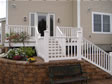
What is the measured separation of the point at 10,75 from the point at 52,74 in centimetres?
176

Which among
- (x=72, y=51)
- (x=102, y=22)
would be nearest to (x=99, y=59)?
(x=72, y=51)

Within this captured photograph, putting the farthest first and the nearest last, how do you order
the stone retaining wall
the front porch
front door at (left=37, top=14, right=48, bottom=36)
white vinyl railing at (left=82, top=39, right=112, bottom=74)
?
front door at (left=37, top=14, right=48, bottom=36) → white vinyl railing at (left=82, top=39, right=112, bottom=74) → the front porch → the stone retaining wall

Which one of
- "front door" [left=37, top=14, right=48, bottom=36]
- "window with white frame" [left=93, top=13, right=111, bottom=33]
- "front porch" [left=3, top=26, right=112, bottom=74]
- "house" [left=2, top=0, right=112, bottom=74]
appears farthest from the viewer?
"window with white frame" [left=93, top=13, right=111, bottom=33]

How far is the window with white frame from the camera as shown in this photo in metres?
8.42

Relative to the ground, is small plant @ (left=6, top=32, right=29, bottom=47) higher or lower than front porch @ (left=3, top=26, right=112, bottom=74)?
higher

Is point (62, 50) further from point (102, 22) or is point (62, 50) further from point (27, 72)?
point (102, 22)

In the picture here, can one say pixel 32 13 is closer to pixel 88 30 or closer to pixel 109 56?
pixel 88 30

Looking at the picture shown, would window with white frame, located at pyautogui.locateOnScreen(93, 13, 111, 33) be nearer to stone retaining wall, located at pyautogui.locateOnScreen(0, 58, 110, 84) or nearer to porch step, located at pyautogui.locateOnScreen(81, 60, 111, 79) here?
porch step, located at pyautogui.locateOnScreen(81, 60, 111, 79)

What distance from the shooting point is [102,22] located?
337 inches

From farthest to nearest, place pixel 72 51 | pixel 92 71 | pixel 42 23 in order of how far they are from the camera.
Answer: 1. pixel 42 23
2. pixel 72 51
3. pixel 92 71

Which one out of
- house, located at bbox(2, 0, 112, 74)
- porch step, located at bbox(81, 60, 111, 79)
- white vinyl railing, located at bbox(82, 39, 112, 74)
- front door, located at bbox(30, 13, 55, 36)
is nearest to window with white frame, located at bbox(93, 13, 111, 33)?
house, located at bbox(2, 0, 112, 74)

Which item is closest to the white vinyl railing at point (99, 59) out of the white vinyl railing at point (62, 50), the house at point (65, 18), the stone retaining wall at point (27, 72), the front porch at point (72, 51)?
the front porch at point (72, 51)

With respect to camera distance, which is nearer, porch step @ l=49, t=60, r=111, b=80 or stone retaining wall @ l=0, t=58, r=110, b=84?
stone retaining wall @ l=0, t=58, r=110, b=84

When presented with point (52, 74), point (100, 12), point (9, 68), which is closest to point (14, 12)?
point (9, 68)
